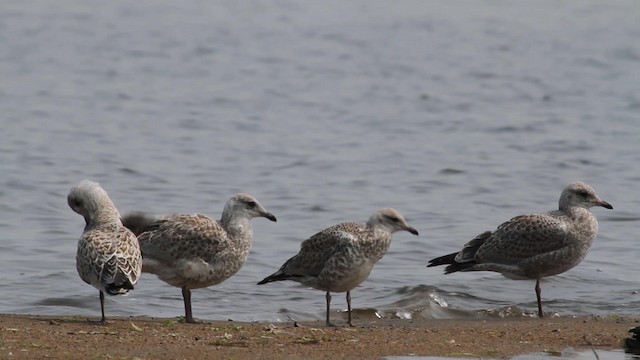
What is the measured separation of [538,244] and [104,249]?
Result: 4.10 meters

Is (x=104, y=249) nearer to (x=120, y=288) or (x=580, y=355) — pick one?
(x=120, y=288)

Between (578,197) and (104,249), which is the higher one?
(104,249)

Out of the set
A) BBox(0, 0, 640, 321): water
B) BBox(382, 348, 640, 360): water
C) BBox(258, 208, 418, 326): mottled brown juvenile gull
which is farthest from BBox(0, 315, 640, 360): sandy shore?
BBox(0, 0, 640, 321): water

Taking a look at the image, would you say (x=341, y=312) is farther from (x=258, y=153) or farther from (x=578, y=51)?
(x=578, y=51)

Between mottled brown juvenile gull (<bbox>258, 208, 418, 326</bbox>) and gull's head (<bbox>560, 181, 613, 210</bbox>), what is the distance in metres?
2.08

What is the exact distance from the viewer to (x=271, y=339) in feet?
29.9

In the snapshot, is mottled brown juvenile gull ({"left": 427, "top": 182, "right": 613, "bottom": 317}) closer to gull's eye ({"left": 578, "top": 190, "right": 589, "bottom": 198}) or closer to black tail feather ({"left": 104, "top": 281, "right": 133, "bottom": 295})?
gull's eye ({"left": 578, "top": 190, "right": 589, "bottom": 198})

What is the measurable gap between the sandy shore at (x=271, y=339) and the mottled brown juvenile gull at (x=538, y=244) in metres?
1.32

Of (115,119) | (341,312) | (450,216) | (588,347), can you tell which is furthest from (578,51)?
(588,347)

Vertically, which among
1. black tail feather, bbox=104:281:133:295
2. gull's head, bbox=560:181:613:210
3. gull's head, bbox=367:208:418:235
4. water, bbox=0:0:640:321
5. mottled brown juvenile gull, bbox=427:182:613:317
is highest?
gull's head, bbox=367:208:418:235

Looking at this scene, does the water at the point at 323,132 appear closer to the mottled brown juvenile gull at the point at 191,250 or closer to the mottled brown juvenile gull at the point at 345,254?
the mottled brown juvenile gull at the point at 345,254

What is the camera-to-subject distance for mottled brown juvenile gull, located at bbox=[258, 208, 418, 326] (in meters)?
10.6

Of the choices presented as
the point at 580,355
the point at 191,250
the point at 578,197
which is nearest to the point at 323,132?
the point at 578,197

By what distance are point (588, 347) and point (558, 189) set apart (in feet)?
30.8
